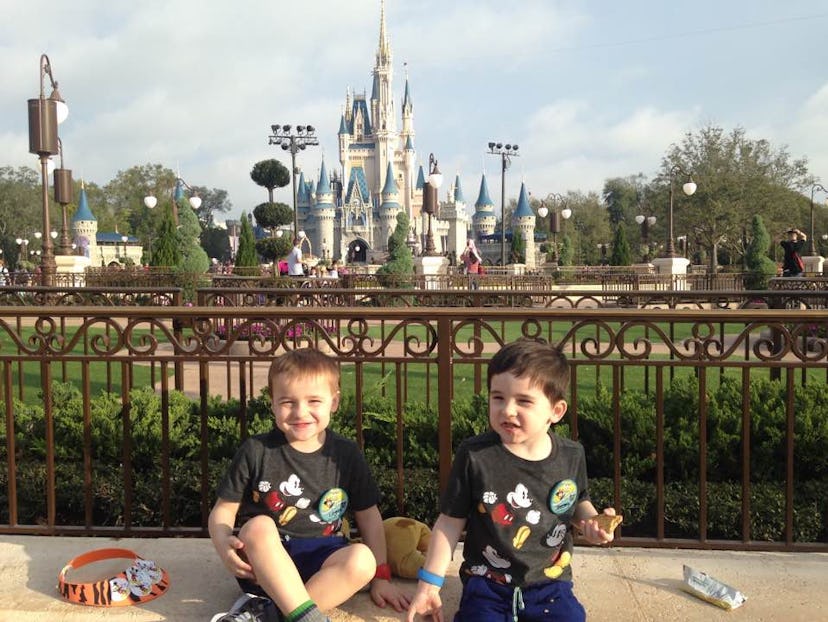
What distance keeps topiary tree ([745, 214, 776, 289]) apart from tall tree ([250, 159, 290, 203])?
21407 mm

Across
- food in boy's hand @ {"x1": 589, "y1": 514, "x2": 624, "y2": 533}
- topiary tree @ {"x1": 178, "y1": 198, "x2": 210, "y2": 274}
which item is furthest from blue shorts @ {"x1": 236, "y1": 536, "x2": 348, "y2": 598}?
topiary tree @ {"x1": 178, "y1": 198, "x2": 210, "y2": 274}

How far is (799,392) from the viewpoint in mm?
4691

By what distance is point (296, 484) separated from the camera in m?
2.67

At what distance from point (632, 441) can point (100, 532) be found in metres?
2.96

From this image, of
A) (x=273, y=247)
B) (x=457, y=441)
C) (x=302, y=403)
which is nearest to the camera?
(x=302, y=403)

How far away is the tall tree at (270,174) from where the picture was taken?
35625 millimetres

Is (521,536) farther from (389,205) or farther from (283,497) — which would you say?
(389,205)

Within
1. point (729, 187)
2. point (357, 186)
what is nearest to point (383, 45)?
point (357, 186)

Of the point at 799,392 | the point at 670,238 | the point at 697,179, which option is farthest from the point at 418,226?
the point at 799,392

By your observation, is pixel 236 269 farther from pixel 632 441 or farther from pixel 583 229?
pixel 583 229

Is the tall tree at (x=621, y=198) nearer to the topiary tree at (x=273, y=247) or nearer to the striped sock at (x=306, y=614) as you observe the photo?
the topiary tree at (x=273, y=247)

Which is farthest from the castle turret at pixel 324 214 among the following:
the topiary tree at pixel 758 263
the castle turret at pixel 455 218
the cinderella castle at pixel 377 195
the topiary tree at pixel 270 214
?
the topiary tree at pixel 758 263

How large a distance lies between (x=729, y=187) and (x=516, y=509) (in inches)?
1762

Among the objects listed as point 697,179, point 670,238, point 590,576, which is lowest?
point 590,576
